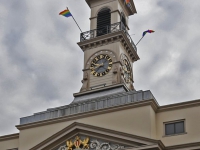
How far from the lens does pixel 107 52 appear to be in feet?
167

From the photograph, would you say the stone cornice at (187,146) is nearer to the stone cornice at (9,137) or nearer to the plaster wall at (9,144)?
the plaster wall at (9,144)

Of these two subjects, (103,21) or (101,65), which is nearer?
(101,65)

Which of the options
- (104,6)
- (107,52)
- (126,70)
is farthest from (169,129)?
(104,6)

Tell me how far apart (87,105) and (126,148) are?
5.95 m

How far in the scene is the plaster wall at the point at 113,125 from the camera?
40156 millimetres

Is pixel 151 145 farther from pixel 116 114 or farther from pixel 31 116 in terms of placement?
pixel 31 116

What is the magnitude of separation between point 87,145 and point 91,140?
535mm

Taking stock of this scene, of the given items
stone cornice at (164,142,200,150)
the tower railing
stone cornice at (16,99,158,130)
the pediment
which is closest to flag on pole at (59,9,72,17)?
the tower railing

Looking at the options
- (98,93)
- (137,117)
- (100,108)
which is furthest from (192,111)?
(98,93)

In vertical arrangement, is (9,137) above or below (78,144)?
above

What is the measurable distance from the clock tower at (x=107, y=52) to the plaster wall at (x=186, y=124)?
23.4 feet

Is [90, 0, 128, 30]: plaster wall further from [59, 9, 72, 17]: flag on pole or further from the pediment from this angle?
the pediment

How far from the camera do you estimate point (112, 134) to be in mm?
40438

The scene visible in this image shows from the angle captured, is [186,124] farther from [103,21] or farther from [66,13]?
[66,13]
